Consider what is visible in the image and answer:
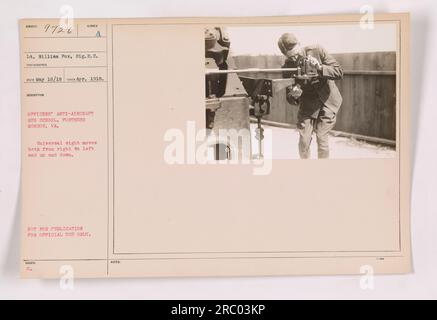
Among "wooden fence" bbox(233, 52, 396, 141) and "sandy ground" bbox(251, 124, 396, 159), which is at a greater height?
"wooden fence" bbox(233, 52, 396, 141)

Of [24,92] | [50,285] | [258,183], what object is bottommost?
[50,285]

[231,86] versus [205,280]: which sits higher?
[231,86]

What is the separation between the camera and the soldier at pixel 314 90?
71 centimetres

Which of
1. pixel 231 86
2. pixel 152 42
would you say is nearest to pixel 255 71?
pixel 231 86

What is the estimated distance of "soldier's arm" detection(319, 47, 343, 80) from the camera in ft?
2.33

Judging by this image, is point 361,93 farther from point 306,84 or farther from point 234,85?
point 234,85

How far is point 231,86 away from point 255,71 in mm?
40

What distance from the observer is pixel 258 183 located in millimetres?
718

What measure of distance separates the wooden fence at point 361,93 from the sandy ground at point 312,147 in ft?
0.05

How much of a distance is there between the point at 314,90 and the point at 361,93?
65mm

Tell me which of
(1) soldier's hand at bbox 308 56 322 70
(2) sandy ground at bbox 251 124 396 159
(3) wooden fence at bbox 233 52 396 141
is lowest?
(2) sandy ground at bbox 251 124 396 159

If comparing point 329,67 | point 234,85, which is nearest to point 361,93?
point 329,67

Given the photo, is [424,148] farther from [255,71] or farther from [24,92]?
[24,92]

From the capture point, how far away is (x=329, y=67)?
71 centimetres
